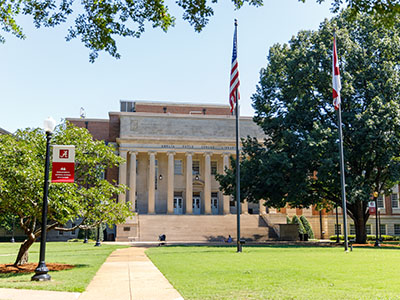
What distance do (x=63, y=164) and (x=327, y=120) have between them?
22.7 meters

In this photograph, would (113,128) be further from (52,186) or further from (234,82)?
(52,186)

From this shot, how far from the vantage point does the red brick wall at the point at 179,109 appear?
64.9m

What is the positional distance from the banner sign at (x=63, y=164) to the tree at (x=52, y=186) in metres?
1.19

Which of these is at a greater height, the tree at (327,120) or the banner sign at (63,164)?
the tree at (327,120)

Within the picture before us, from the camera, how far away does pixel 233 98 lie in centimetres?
2323

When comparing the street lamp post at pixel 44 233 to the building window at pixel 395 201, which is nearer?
the street lamp post at pixel 44 233

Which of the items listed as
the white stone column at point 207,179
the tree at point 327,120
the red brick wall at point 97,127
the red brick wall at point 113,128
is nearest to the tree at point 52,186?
the tree at point 327,120

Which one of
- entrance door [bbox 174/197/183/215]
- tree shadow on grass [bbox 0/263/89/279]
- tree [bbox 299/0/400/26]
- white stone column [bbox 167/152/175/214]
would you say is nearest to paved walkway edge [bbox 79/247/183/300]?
tree shadow on grass [bbox 0/263/89/279]

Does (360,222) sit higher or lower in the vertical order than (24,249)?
higher

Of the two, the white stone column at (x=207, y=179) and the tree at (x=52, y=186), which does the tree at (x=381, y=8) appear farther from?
the white stone column at (x=207, y=179)

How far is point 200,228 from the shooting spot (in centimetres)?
4653

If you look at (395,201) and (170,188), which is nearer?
(170,188)

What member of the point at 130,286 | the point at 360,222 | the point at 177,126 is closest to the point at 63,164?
the point at 130,286

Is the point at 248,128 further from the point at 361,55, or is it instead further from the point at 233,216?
the point at 361,55
